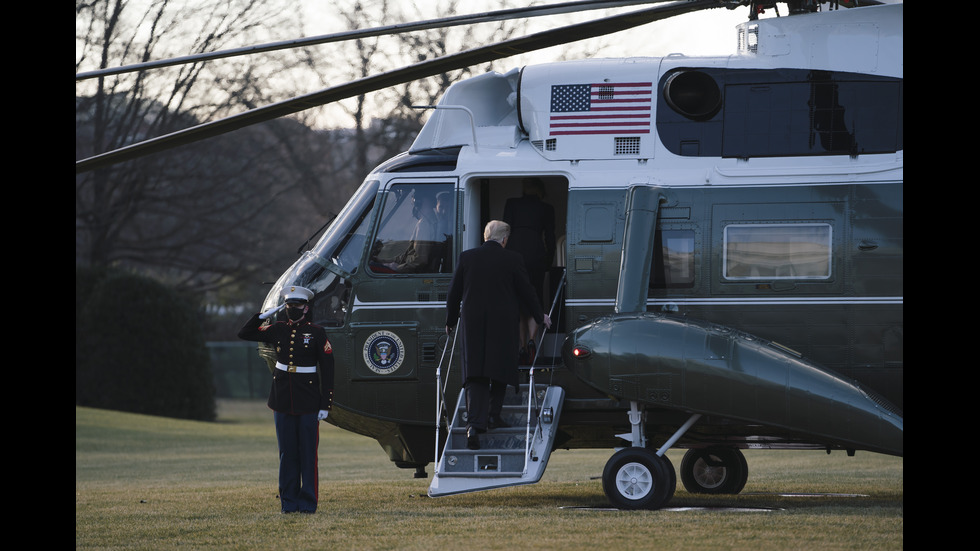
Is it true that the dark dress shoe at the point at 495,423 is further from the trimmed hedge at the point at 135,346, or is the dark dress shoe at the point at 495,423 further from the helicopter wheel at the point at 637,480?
the trimmed hedge at the point at 135,346

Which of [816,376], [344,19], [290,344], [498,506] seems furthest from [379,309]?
[344,19]

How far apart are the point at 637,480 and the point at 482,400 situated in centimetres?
134

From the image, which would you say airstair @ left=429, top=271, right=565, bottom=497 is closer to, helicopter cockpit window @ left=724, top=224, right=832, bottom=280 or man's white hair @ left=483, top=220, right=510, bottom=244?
man's white hair @ left=483, top=220, right=510, bottom=244

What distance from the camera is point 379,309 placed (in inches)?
413

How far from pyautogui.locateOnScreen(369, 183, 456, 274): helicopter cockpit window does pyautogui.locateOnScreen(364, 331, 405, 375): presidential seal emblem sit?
1.88 feet

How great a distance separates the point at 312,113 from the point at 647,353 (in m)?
24.6

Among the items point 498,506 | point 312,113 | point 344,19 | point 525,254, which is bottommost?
point 498,506

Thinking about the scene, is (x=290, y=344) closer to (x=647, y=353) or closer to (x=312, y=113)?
(x=647, y=353)

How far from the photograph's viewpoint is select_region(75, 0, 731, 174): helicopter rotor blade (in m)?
8.88

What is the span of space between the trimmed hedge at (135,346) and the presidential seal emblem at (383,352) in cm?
1808

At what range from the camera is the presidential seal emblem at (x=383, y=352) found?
10.4 meters

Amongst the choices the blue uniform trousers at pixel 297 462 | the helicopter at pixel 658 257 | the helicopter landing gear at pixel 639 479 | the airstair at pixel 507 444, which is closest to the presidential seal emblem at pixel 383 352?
the helicopter at pixel 658 257

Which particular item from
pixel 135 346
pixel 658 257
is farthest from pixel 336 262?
pixel 135 346

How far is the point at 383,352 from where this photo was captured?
10.5 metres
